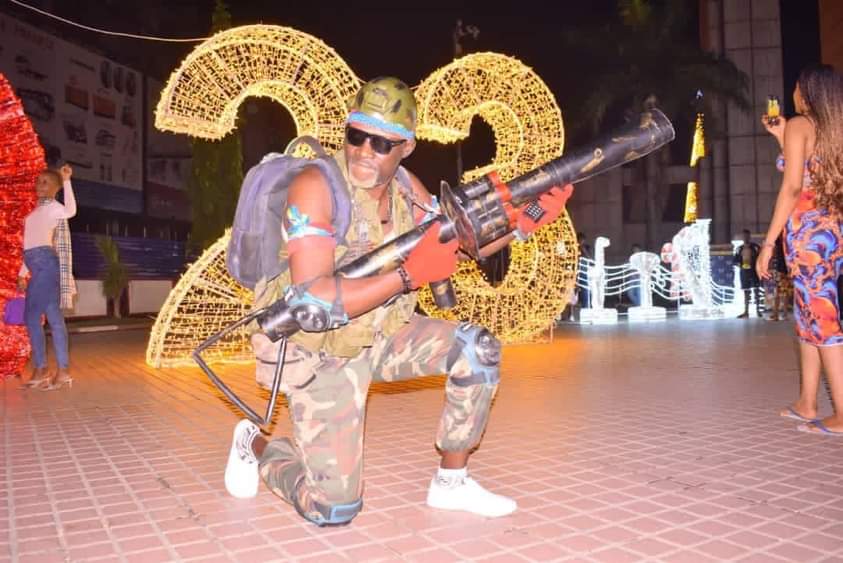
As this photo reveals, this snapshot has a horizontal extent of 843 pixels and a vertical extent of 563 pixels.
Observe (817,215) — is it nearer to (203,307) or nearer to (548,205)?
(548,205)

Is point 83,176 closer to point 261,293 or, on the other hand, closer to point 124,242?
point 124,242

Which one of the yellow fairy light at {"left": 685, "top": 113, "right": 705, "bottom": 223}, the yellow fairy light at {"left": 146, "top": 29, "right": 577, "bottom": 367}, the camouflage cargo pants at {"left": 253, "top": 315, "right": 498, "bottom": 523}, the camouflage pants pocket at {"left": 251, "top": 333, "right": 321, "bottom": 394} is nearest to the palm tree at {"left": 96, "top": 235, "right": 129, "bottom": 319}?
the yellow fairy light at {"left": 146, "top": 29, "right": 577, "bottom": 367}

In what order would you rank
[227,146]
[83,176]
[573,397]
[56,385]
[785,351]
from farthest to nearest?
[83,176] → [227,146] → [785,351] → [56,385] → [573,397]

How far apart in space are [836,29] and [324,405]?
73.1 ft

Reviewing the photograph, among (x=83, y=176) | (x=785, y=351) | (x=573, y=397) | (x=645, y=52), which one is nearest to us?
(x=573, y=397)

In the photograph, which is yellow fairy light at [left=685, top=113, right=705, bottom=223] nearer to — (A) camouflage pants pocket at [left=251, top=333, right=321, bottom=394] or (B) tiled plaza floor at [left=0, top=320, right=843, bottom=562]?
(B) tiled plaza floor at [left=0, top=320, right=843, bottom=562]

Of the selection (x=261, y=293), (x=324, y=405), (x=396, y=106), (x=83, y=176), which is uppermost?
(x=83, y=176)

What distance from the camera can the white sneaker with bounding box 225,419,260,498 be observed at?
3336 mm

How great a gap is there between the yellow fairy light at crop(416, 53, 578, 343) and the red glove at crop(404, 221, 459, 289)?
5.48m

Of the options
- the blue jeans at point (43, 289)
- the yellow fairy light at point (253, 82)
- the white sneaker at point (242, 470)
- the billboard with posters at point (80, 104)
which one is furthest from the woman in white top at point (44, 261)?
the billboard with posters at point (80, 104)

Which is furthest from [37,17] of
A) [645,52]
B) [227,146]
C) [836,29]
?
[836,29]

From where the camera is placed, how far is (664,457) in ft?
12.7

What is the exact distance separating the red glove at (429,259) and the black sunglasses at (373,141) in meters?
0.42

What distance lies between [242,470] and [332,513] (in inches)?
27.7
